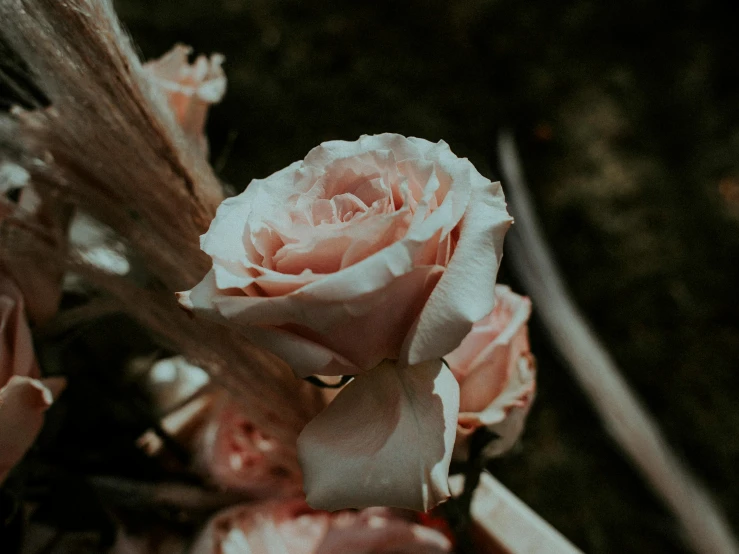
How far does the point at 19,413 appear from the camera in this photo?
0.36m

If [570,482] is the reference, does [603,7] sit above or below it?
above

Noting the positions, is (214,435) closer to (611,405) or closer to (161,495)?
(161,495)

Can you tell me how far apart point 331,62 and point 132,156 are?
42.0 inches

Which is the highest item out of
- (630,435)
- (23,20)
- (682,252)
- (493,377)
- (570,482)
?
(23,20)

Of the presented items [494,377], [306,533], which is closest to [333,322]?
[494,377]

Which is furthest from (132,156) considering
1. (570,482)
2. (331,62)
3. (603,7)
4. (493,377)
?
(603,7)

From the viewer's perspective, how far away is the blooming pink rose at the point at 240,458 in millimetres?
511

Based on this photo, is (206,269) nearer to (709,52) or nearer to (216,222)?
(216,222)

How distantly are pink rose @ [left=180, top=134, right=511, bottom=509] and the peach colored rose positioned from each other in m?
0.20

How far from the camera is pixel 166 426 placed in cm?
57

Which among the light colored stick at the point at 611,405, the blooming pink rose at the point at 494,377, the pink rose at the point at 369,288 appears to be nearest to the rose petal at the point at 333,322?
the pink rose at the point at 369,288

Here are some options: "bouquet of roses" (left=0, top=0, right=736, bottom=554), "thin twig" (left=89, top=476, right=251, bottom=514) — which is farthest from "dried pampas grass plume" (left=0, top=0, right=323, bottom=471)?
"thin twig" (left=89, top=476, right=251, bottom=514)

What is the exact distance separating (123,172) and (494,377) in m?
0.24

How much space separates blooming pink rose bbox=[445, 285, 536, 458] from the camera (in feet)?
1.22
